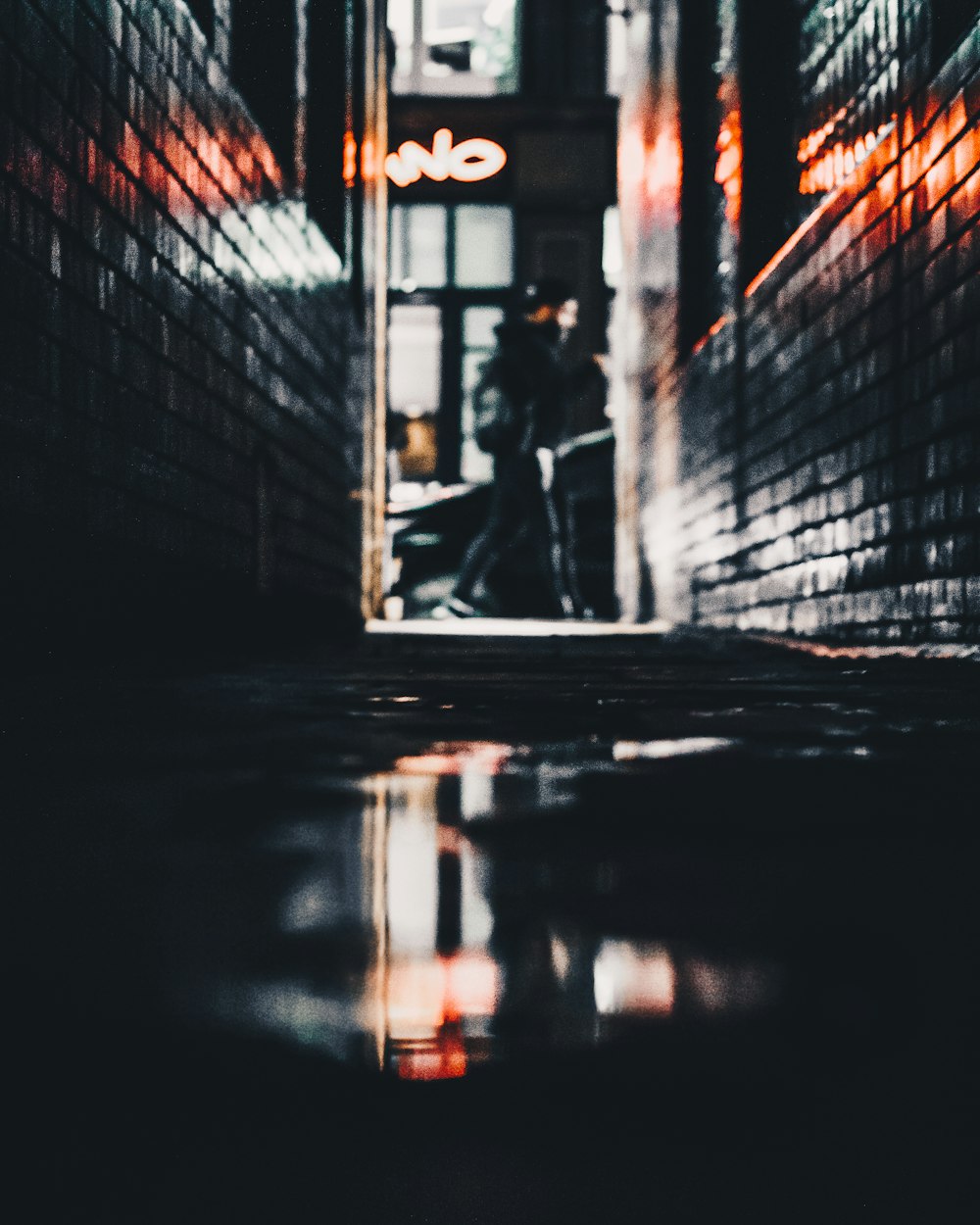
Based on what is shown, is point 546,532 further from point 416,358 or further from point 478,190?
point 478,190

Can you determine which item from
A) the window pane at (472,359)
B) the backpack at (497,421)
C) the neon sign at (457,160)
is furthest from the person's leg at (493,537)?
the neon sign at (457,160)

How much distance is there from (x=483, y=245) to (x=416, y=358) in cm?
169

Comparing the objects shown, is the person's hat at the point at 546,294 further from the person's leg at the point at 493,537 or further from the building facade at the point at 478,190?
the building facade at the point at 478,190

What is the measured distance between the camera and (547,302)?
796cm

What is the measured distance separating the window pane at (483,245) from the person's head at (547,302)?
7.78 metres

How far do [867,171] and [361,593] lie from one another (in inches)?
149

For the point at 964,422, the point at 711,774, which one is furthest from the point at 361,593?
the point at 711,774

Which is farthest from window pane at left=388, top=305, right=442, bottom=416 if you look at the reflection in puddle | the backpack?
the reflection in puddle

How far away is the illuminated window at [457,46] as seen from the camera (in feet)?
50.7

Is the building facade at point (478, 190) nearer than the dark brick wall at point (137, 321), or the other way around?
the dark brick wall at point (137, 321)

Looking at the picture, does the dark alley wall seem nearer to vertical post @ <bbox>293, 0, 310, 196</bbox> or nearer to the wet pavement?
vertical post @ <bbox>293, 0, 310, 196</bbox>

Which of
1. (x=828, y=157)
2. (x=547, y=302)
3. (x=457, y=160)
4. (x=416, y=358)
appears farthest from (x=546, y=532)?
(x=457, y=160)

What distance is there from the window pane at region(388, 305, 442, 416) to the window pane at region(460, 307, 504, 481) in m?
0.36

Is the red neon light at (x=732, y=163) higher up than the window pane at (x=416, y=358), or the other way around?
the window pane at (x=416, y=358)
